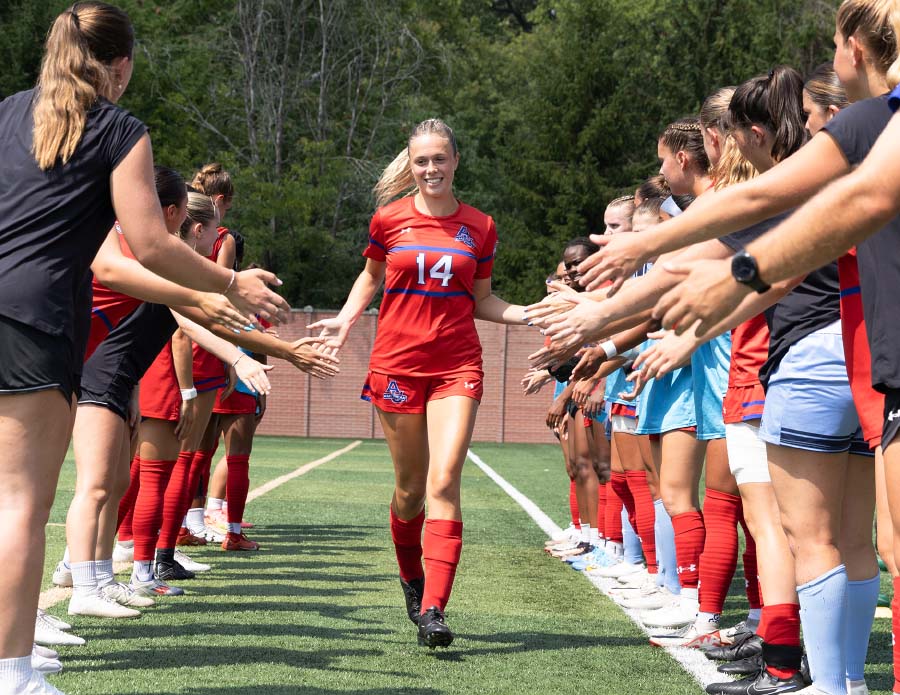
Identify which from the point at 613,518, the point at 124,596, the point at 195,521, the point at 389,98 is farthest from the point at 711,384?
the point at 389,98

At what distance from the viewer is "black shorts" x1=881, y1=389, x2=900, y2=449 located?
302cm

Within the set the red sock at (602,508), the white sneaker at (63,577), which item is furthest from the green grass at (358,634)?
the red sock at (602,508)

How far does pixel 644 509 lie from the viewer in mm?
7406

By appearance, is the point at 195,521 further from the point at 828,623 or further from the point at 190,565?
the point at 828,623

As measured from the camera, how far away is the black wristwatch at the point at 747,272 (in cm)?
232

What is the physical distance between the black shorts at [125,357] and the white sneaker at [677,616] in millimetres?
2952

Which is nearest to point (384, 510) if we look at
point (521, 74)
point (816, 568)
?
point (816, 568)

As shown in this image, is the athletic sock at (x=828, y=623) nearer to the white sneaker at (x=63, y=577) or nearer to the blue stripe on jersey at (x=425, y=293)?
the blue stripe on jersey at (x=425, y=293)

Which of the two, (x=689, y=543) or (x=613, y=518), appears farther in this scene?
(x=613, y=518)

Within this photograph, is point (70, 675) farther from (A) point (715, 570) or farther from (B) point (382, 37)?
(B) point (382, 37)

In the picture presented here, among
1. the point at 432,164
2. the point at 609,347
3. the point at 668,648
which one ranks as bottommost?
the point at 668,648

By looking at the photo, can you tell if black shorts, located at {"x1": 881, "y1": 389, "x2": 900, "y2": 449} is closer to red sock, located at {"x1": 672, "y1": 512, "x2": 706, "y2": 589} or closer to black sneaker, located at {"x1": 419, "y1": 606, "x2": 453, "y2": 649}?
black sneaker, located at {"x1": 419, "y1": 606, "x2": 453, "y2": 649}

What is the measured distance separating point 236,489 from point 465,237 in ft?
12.7

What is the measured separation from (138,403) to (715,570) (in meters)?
3.34
